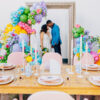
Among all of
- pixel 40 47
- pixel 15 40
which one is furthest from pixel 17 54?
pixel 40 47

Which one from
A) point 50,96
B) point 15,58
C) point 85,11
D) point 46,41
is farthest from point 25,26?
point 50,96

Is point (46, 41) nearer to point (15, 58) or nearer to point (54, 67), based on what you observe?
point (15, 58)

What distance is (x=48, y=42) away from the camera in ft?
18.3

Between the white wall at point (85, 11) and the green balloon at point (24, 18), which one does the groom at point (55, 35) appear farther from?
the green balloon at point (24, 18)

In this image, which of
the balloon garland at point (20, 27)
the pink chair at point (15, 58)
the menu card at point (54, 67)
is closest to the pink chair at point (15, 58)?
the pink chair at point (15, 58)

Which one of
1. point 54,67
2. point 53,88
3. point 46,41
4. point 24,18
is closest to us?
point 53,88

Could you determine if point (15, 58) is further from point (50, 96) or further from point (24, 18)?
point (50, 96)

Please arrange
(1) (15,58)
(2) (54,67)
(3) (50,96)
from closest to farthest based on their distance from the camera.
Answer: (3) (50,96) → (2) (54,67) → (1) (15,58)

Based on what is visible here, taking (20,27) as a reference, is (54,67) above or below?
below

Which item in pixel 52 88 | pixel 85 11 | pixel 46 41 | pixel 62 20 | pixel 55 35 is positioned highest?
pixel 85 11

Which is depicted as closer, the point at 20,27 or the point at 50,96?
the point at 50,96

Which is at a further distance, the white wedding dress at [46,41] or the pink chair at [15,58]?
the white wedding dress at [46,41]

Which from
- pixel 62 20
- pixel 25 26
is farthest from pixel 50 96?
pixel 62 20

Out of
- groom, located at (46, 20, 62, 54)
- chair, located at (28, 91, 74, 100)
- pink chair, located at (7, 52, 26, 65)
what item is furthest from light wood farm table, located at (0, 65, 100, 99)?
groom, located at (46, 20, 62, 54)
